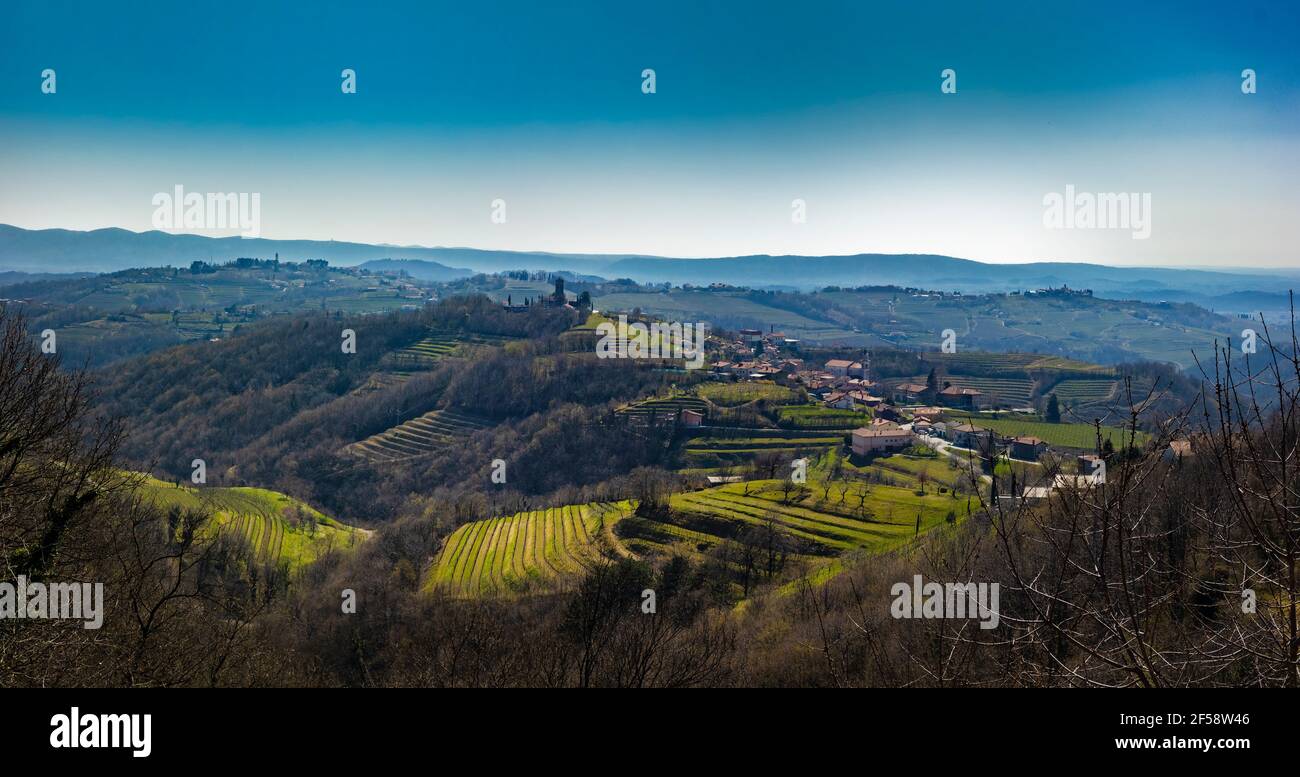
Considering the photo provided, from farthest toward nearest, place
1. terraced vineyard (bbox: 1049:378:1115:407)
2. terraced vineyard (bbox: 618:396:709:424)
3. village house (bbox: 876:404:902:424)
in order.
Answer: terraced vineyard (bbox: 1049:378:1115:407)
terraced vineyard (bbox: 618:396:709:424)
village house (bbox: 876:404:902:424)

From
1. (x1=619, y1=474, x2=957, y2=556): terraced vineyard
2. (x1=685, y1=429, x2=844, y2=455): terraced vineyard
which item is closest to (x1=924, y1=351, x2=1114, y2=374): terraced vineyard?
(x1=685, y1=429, x2=844, y2=455): terraced vineyard

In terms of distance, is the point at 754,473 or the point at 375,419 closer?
the point at 754,473

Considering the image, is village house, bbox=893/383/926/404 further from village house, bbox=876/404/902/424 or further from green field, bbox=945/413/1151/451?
green field, bbox=945/413/1151/451

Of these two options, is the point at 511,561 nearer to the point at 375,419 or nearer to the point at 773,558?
the point at 773,558

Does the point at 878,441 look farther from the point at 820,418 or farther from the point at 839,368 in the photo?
the point at 839,368

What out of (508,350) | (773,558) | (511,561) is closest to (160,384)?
(508,350)
